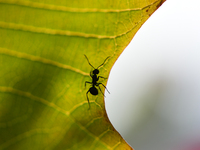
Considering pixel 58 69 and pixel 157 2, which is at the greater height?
pixel 157 2

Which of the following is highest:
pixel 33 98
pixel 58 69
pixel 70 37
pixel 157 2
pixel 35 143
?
pixel 157 2

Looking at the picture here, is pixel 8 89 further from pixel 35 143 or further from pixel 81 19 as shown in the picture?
pixel 81 19

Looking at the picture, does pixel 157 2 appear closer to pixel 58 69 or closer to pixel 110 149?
pixel 58 69

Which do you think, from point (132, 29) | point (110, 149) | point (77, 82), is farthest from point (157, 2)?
point (110, 149)

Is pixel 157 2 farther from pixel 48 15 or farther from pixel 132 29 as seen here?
pixel 48 15

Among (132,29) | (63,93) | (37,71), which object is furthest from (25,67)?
(132,29)

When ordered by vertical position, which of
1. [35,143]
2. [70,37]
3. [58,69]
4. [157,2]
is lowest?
[35,143]
